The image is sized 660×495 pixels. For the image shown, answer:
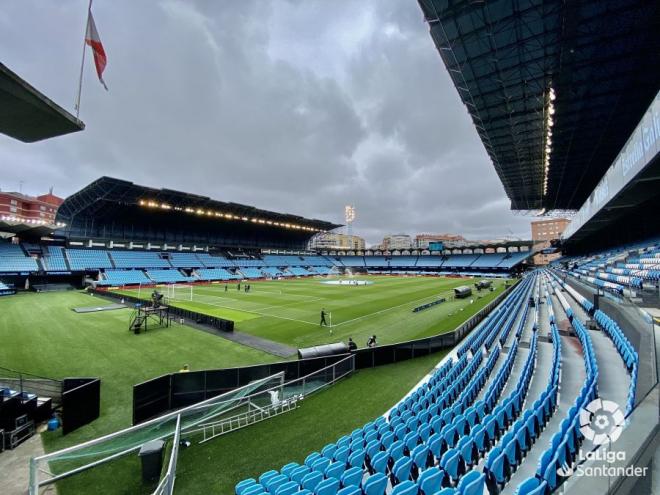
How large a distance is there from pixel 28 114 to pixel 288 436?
30.9 ft

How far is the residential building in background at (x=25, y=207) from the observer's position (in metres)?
76.9

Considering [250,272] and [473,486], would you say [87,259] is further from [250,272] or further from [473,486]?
[473,486]

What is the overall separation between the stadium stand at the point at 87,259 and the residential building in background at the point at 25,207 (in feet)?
114

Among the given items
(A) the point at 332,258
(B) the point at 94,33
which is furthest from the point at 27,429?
(A) the point at 332,258

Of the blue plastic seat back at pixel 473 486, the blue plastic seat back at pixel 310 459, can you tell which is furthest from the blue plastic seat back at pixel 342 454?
the blue plastic seat back at pixel 473 486

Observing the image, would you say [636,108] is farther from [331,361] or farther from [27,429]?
[27,429]

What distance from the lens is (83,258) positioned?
166 feet

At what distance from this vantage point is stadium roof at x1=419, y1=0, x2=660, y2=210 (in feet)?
52.4

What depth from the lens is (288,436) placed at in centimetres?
864

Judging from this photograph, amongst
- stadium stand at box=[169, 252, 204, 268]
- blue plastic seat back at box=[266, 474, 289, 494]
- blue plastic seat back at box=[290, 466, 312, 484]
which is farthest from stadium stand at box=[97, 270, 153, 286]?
blue plastic seat back at box=[290, 466, 312, 484]

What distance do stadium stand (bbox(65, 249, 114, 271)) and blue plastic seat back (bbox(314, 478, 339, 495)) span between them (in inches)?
2312

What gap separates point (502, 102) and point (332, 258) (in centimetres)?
8296

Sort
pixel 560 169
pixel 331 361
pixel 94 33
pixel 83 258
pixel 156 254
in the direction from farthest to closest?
pixel 156 254
pixel 83 258
pixel 560 169
pixel 331 361
pixel 94 33

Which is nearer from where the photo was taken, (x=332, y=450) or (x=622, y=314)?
(x=332, y=450)
